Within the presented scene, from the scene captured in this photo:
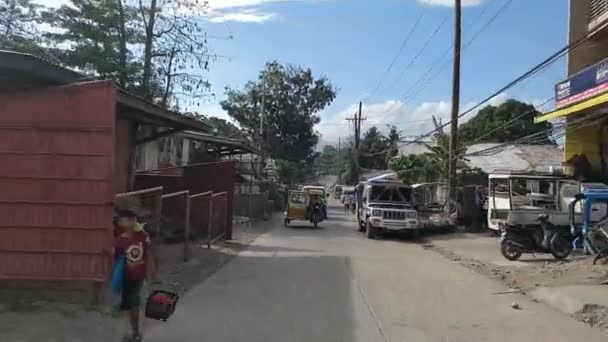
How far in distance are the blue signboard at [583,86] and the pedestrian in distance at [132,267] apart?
57.5 feet

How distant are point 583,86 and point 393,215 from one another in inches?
354

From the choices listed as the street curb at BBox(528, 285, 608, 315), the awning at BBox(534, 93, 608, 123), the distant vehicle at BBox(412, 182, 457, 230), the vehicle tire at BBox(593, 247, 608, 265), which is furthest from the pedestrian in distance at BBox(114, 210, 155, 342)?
the distant vehicle at BBox(412, 182, 457, 230)

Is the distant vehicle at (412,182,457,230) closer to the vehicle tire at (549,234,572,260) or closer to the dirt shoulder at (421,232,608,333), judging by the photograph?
the dirt shoulder at (421,232,608,333)

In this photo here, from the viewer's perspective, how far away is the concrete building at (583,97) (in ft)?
79.8

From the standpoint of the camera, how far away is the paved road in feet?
28.6

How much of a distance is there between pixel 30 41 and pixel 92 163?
65.8ft

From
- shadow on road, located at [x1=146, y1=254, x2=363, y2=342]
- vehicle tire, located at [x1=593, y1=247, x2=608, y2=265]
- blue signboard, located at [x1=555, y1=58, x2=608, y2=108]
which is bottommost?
shadow on road, located at [x1=146, y1=254, x2=363, y2=342]

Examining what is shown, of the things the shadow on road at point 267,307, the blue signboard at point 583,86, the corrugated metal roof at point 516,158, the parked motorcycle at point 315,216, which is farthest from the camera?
the corrugated metal roof at point 516,158

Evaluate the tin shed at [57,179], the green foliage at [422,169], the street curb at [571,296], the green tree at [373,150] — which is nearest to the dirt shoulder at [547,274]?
the street curb at [571,296]

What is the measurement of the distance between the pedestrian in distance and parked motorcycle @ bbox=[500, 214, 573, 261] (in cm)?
1368

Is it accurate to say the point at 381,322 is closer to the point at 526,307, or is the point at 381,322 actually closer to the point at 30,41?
the point at 526,307

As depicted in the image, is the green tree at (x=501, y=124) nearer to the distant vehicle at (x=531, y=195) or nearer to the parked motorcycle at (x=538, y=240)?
the distant vehicle at (x=531, y=195)

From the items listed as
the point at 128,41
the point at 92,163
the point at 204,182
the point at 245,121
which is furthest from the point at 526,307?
the point at 245,121

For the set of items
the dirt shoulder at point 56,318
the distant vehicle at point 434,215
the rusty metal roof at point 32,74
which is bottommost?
the dirt shoulder at point 56,318
